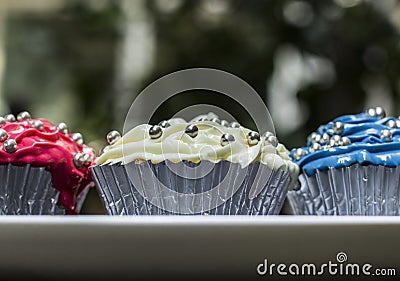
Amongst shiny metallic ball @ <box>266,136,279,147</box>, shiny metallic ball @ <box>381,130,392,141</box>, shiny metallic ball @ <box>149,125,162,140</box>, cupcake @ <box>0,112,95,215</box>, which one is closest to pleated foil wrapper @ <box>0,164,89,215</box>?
cupcake @ <box>0,112,95,215</box>

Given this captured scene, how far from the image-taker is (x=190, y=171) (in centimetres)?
74

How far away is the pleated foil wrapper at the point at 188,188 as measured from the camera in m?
0.75

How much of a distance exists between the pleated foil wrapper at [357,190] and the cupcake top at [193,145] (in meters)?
0.06

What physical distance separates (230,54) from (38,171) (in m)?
1.19

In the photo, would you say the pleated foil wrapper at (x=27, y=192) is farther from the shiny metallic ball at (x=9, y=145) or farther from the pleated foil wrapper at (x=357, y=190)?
the pleated foil wrapper at (x=357, y=190)

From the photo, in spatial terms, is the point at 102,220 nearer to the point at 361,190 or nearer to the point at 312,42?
the point at 361,190

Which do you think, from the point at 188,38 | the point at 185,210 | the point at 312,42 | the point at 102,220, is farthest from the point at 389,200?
the point at 188,38

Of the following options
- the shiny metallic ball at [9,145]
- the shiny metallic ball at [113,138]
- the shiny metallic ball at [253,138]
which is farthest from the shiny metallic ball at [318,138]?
the shiny metallic ball at [9,145]

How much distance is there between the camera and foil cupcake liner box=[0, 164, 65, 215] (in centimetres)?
77

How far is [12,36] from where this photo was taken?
2.31 meters

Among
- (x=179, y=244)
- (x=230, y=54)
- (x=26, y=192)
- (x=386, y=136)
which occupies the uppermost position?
(x=230, y=54)

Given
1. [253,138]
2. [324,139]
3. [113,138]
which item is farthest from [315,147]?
[113,138]

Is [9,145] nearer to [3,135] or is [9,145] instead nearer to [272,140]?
[3,135]

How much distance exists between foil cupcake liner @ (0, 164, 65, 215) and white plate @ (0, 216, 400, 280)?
A: 22cm
